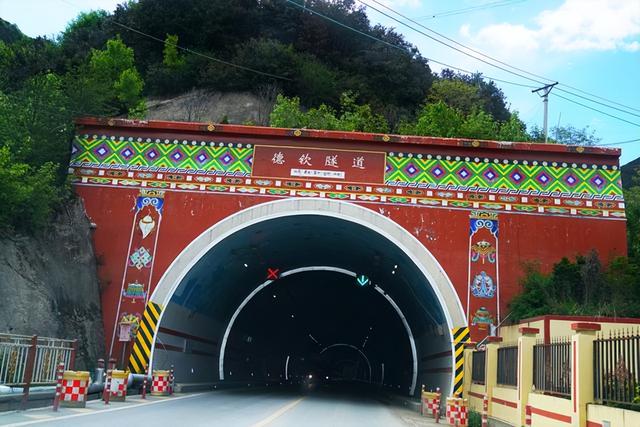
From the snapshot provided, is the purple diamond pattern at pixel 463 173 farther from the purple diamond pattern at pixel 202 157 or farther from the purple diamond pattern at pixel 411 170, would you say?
the purple diamond pattern at pixel 202 157

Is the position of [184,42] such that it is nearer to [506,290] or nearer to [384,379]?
[384,379]

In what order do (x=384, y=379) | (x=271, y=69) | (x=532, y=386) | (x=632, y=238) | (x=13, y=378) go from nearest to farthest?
(x=13, y=378) < (x=532, y=386) < (x=632, y=238) < (x=271, y=69) < (x=384, y=379)

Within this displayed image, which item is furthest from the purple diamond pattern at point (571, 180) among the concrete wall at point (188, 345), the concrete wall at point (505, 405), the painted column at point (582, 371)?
the concrete wall at point (188, 345)

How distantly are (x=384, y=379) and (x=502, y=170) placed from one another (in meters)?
28.4

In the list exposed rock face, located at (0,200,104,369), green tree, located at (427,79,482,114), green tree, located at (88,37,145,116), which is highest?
green tree, located at (427,79,482,114)

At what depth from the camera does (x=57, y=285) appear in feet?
56.2

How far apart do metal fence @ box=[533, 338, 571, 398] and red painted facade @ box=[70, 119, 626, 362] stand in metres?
6.46

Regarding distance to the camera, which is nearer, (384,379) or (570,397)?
(570,397)

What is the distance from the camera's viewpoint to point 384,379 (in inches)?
1761

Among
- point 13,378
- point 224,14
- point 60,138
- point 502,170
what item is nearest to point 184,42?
point 224,14

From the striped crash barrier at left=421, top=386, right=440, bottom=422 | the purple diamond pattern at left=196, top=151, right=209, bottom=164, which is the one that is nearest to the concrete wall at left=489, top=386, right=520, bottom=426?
the striped crash barrier at left=421, top=386, right=440, bottom=422

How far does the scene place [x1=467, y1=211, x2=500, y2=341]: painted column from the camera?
18.2m

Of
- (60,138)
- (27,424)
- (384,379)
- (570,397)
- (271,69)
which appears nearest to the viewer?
(27,424)

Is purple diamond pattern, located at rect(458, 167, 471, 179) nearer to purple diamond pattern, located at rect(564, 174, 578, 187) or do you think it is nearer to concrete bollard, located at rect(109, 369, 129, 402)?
purple diamond pattern, located at rect(564, 174, 578, 187)
